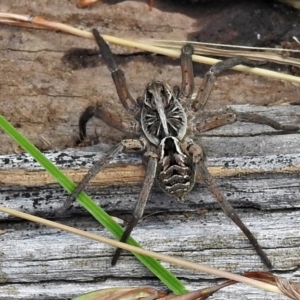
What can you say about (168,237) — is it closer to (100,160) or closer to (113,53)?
(100,160)

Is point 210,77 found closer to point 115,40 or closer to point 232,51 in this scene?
point 232,51

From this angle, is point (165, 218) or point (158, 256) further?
point (165, 218)

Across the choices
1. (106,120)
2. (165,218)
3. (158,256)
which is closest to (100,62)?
(106,120)

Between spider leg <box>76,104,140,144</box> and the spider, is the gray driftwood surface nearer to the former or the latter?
the spider

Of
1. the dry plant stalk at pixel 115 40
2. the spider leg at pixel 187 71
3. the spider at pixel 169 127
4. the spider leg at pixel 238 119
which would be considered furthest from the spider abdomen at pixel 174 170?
the dry plant stalk at pixel 115 40

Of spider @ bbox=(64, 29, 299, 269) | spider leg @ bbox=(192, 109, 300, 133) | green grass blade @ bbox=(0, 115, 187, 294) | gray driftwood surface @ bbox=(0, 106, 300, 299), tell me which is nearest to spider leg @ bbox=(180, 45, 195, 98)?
spider @ bbox=(64, 29, 299, 269)

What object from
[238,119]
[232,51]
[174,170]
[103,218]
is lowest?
[103,218]
